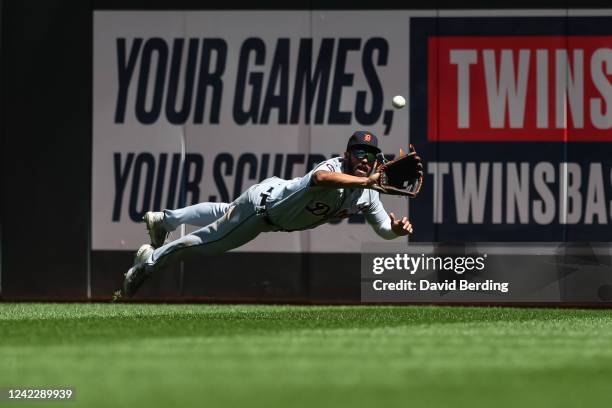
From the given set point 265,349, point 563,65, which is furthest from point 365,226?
point 265,349

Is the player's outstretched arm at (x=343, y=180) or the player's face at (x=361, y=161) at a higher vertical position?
the player's face at (x=361, y=161)

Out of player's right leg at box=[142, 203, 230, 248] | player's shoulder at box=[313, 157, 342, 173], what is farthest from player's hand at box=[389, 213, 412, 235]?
player's right leg at box=[142, 203, 230, 248]

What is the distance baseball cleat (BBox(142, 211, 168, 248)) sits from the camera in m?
10.7

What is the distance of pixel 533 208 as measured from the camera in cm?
1372

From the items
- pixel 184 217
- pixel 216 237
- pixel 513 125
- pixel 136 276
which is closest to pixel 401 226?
pixel 216 237

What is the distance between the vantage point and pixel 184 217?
34.4 ft

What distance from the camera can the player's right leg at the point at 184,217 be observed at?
34.5 feet

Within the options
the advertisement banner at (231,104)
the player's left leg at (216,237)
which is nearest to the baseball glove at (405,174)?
the player's left leg at (216,237)

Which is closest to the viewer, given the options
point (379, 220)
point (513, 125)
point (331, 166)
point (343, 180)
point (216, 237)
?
point (343, 180)

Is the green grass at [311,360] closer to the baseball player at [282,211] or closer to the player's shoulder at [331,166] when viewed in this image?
the baseball player at [282,211]

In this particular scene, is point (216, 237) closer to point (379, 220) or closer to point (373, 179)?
point (379, 220)

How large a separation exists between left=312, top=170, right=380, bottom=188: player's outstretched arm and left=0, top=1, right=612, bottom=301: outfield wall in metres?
4.19

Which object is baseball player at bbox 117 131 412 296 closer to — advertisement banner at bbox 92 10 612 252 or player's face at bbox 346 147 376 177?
player's face at bbox 346 147 376 177

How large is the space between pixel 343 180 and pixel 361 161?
2.27 ft
